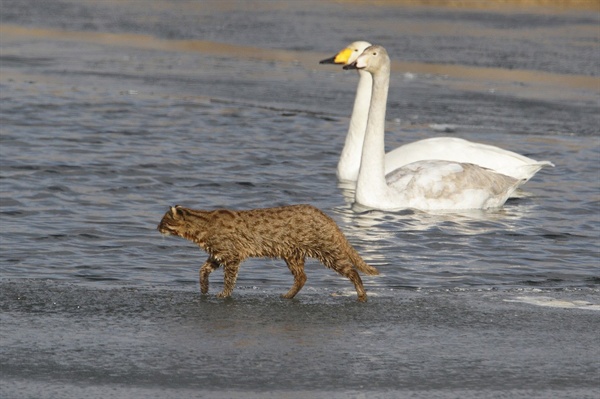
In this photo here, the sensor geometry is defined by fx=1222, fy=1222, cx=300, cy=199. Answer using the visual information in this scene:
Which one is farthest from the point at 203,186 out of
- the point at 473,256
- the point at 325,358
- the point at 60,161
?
the point at 325,358

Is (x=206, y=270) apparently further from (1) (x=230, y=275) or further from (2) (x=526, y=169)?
(2) (x=526, y=169)

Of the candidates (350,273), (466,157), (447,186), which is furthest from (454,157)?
(350,273)

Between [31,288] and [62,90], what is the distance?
960 cm

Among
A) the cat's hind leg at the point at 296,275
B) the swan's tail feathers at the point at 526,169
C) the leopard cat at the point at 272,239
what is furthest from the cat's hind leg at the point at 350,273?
the swan's tail feathers at the point at 526,169

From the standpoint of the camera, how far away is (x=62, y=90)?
1647cm

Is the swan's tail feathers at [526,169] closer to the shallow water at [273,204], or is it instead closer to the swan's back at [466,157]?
the swan's back at [466,157]

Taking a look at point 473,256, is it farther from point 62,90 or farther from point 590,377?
point 62,90

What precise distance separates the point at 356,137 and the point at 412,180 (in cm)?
177

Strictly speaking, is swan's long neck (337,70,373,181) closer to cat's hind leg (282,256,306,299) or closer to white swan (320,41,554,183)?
white swan (320,41,554,183)

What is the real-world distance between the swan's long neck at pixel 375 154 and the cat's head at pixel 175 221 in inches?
145

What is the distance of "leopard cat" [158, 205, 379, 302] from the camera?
7098mm

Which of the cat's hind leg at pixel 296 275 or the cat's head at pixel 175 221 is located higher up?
the cat's head at pixel 175 221

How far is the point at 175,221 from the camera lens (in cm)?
729

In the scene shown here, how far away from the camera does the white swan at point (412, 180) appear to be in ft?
35.4
